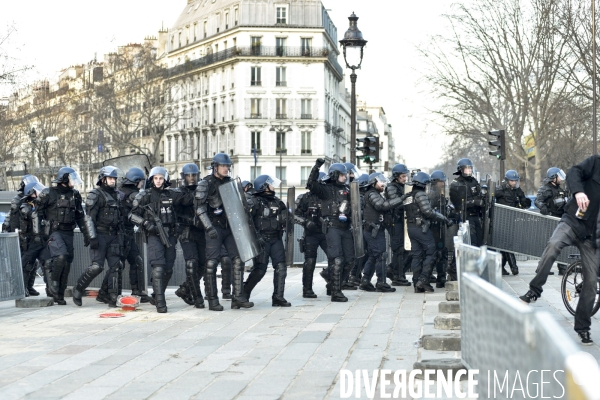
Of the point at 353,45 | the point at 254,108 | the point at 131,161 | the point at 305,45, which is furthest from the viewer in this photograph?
the point at 305,45

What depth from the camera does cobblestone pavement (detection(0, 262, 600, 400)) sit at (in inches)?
280

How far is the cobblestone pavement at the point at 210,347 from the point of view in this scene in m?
7.11

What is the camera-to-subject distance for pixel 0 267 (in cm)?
1281

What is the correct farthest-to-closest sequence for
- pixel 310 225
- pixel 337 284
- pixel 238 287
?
pixel 310 225 → pixel 337 284 → pixel 238 287

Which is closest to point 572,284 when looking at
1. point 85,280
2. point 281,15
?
point 85,280

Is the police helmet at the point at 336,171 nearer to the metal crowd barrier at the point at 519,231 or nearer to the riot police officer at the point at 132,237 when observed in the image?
the riot police officer at the point at 132,237

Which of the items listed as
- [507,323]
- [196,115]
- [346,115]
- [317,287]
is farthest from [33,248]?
[346,115]

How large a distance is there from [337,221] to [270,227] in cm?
106

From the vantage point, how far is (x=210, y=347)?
9.22 meters

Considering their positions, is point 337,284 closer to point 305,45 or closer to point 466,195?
point 466,195

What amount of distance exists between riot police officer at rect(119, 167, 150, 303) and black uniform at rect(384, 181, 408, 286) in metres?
3.60

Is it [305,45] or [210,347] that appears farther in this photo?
[305,45]

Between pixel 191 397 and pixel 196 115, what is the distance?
89875 mm

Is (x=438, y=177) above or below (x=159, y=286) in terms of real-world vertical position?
above
